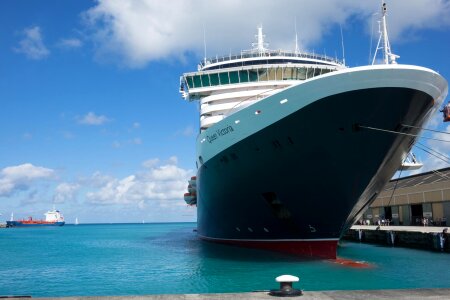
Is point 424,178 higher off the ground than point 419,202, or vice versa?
point 424,178

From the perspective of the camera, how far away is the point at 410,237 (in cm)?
3059

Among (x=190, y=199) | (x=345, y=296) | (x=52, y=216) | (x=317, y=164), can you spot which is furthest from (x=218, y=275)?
(x=52, y=216)

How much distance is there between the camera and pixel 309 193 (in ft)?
57.8

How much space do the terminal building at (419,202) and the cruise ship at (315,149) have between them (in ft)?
60.4

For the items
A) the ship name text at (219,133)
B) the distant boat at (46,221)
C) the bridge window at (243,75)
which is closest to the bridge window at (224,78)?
the bridge window at (243,75)

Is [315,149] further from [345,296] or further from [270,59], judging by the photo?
[270,59]

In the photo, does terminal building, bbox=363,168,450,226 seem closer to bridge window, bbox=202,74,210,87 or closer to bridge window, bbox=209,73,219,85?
bridge window, bbox=209,73,219,85

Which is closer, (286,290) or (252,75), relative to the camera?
(286,290)

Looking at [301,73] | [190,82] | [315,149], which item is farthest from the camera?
[190,82]

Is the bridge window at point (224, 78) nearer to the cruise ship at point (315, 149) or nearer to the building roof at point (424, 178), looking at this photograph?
the cruise ship at point (315, 149)

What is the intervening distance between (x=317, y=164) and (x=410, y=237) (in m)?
17.9

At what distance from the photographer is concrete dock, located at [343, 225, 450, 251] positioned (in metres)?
26.7

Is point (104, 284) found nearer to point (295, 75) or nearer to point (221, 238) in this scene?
point (221, 238)

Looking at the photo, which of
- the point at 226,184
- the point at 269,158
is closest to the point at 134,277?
the point at 226,184
